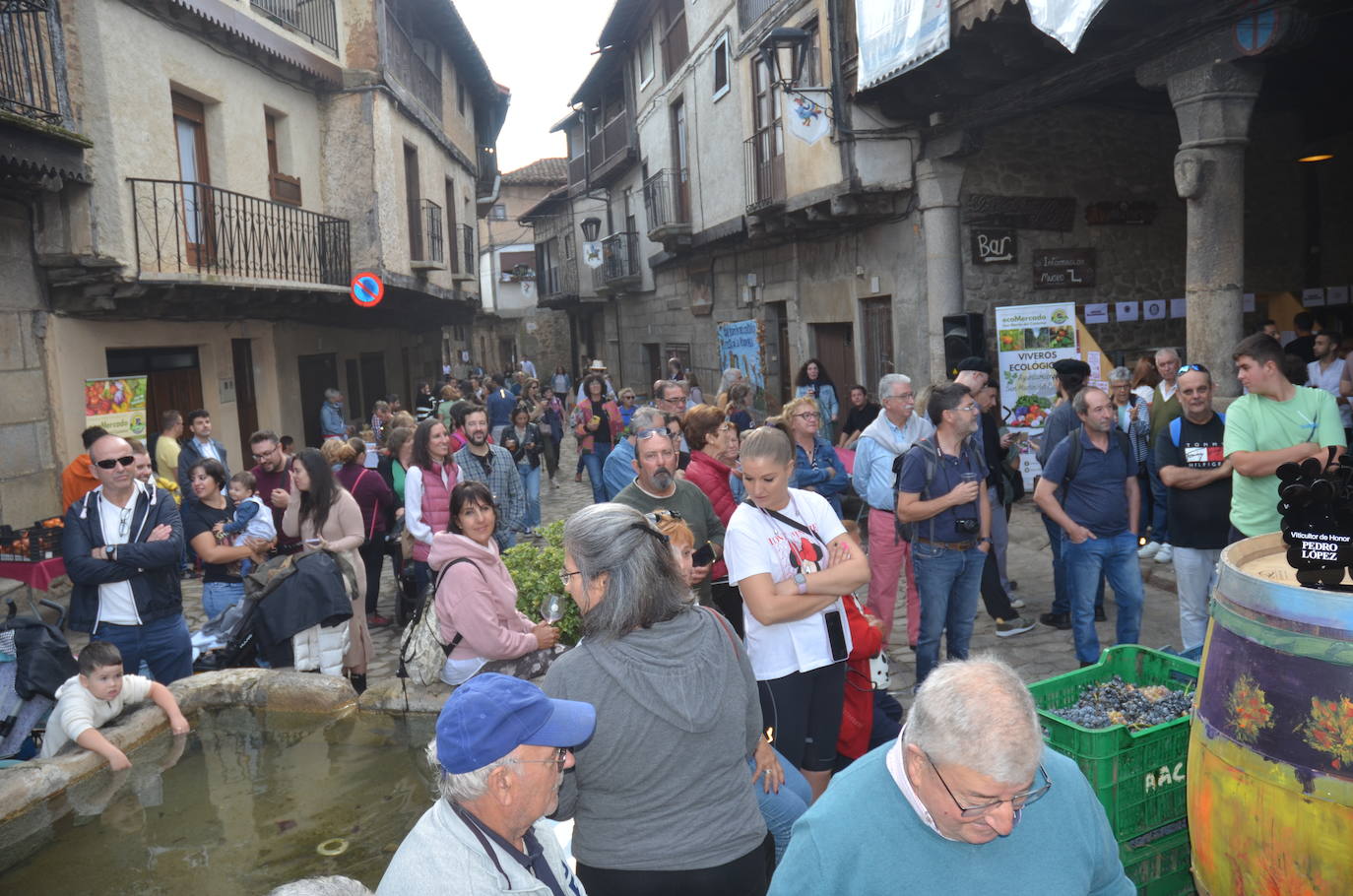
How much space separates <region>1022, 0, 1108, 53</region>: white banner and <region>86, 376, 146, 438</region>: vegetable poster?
30.2 feet

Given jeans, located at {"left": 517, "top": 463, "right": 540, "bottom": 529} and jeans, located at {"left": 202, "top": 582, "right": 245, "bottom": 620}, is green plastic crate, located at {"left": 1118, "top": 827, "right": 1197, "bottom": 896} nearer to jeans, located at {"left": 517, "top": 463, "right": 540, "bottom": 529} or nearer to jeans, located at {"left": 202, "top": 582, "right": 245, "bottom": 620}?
jeans, located at {"left": 202, "top": 582, "right": 245, "bottom": 620}

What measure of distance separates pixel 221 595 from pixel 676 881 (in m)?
4.96

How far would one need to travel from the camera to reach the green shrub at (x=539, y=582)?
218 inches

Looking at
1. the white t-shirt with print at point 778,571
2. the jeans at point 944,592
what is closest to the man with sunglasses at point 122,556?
the white t-shirt with print at point 778,571

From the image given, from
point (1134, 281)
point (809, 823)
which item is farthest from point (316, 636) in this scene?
point (1134, 281)

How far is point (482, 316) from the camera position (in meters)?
48.5

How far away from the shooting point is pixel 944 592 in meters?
5.43

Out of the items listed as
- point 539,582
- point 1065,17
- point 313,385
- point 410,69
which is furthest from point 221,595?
point 410,69

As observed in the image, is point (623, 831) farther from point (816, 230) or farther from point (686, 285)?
point (686, 285)

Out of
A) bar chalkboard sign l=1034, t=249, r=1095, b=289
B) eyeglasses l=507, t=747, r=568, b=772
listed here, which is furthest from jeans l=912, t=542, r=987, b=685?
bar chalkboard sign l=1034, t=249, r=1095, b=289

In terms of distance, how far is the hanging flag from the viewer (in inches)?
466

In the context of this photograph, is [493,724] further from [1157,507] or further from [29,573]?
[29,573]

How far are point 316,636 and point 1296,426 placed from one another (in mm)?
5480

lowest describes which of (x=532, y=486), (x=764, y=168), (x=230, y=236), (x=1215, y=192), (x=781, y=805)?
(x=781, y=805)
